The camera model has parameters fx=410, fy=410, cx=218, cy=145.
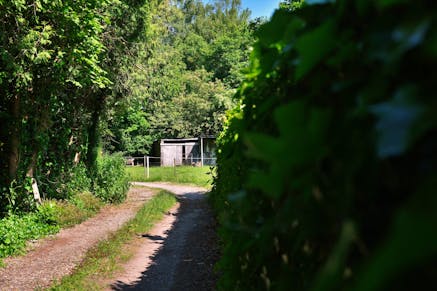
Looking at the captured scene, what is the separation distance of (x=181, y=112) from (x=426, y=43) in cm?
4042

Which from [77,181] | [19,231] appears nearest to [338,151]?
[19,231]

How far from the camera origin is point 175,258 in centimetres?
835

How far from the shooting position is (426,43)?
1.81 ft

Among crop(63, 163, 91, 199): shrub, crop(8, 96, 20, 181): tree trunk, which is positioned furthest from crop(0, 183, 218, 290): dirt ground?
crop(8, 96, 20, 181): tree trunk

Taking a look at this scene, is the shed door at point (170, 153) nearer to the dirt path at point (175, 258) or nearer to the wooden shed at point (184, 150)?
the wooden shed at point (184, 150)

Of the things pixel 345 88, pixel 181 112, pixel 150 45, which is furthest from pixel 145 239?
pixel 181 112

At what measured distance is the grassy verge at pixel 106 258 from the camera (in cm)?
662

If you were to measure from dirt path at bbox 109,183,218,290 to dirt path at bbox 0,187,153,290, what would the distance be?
111 cm

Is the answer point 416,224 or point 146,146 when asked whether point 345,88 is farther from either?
point 146,146

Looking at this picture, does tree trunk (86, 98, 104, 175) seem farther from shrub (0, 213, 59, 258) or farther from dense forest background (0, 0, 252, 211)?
shrub (0, 213, 59, 258)

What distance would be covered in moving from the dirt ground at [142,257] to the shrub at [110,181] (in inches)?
66.7

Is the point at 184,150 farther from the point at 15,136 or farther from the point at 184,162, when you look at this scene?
the point at 15,136

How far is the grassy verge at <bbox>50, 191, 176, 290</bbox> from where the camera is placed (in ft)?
21.7

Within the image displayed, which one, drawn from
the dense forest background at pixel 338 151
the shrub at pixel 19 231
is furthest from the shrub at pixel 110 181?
the dense forest background at pixel 338 151
